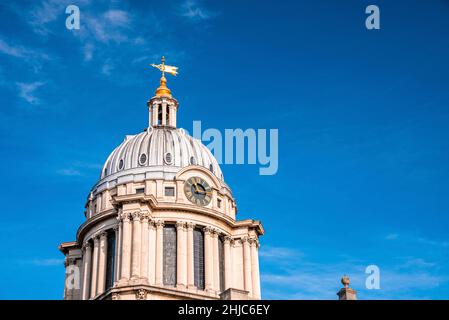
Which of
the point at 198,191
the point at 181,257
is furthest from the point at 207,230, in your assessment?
the point at 181,257

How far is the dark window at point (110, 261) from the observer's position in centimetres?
7618

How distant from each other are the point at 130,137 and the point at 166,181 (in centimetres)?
1075

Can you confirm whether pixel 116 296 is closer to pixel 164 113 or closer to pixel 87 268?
pixel 87 268

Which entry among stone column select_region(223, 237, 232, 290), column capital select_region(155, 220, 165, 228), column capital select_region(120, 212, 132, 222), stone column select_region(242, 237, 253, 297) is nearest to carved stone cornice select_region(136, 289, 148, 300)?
column capital select_region(120, 212, 132, 222)

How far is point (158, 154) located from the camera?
3300 inches

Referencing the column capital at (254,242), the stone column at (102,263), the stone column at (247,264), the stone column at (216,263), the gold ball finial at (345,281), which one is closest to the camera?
the gold ball finial at (345,281)

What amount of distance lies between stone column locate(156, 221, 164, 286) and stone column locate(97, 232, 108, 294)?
235 inches

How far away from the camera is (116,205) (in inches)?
2977

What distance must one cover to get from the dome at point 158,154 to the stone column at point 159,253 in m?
7.68

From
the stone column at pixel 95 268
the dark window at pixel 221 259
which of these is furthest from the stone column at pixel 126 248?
the dark window at pixel 221 259

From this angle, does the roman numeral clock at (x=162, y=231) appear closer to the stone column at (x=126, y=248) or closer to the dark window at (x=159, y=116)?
the stone column at (x=126, y=248)

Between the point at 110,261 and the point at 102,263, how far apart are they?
0.85 metres
